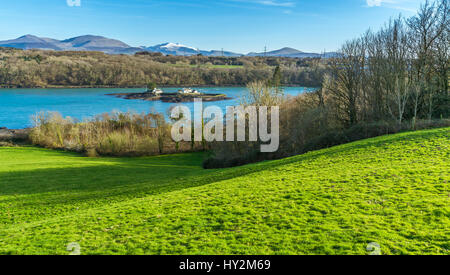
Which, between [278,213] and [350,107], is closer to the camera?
[278,213]

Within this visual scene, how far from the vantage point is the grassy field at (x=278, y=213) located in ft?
29.2

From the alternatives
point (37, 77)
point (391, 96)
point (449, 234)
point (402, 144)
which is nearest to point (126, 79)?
point (37, 77)

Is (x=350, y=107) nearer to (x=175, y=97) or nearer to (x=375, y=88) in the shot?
(x=375, y=88)

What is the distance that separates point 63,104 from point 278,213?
119994mm

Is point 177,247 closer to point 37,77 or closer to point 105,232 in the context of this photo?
point 105,232

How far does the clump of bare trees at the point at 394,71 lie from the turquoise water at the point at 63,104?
1669 inches

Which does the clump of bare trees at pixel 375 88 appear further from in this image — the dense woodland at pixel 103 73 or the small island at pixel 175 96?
the dense woodland at pixel 103 73

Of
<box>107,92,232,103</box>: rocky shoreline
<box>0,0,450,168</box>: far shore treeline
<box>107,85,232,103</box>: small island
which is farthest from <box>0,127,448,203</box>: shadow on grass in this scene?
<box>107,85,232,103</box>: small island

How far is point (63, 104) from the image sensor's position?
112 meters

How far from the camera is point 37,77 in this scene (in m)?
154

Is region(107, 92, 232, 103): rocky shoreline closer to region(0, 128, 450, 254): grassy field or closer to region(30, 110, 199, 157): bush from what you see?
region(30, 110, 199, 157): bush

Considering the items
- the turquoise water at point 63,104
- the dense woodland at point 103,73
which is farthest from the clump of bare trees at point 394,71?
the dense woodland at point 103,73

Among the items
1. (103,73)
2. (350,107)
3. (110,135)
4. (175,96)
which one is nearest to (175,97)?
(175,96)

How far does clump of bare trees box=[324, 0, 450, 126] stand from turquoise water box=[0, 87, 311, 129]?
139ft
